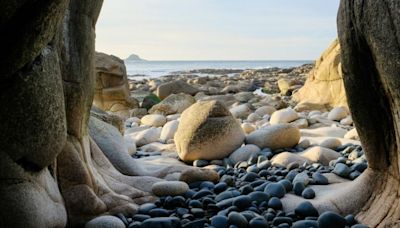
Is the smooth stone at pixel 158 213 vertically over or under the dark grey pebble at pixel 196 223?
under

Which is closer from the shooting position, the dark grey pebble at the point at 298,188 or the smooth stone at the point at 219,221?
the smooth stone at the point at 219,221

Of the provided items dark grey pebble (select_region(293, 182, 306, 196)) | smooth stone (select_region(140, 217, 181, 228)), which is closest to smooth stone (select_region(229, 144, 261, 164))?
dark grey pebble (select_region(293, 182, 306, 196))

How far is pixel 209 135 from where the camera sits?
24.1ft

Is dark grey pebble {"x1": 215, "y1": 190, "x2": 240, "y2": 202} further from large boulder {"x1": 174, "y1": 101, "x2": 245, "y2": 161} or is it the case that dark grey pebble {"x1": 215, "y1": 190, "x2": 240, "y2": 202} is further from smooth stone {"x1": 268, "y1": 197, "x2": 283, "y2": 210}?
large boulder {"x1": 174, "y1": 101, "x2": 245, "y2": 161}

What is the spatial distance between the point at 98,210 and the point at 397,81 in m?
2.58

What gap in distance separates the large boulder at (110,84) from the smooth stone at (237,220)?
1149cm

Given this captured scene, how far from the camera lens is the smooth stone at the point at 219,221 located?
407 centimetres

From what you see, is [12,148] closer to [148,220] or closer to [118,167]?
[148,220]

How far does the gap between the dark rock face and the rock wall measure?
404 inches

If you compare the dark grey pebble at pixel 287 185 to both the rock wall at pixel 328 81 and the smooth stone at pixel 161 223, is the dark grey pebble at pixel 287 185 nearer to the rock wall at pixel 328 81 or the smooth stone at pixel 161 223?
the smooth stone at pixel 161 223

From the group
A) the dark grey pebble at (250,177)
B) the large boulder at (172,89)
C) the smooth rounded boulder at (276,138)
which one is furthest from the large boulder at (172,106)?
the dark grey pebble at (250,177)

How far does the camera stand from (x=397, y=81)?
3389mm

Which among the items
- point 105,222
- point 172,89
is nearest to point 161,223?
point 105,222

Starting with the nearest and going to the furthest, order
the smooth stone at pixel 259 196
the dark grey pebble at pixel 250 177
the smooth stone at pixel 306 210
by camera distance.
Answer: the smooth stone at pixel 306 210 → the smooth stone at pixel 259 196 → the dark grey pebble at pixel 250 177
